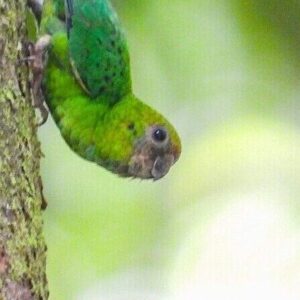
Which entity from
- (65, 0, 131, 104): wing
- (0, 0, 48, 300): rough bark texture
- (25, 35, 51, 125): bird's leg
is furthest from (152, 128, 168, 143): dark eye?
(0, 0, 48, 300): rough bark texture

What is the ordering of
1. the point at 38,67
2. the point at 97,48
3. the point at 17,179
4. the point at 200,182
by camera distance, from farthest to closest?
the point at 200,182
the point at 97,48
the point at 38,67
the point at 17,179

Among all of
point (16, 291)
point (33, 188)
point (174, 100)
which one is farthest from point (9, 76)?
point (174, 100)

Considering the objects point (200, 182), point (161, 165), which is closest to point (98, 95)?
point (161, 165)

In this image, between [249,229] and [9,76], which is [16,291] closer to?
[9,76]

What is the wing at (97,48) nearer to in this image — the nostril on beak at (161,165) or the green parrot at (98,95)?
the green parrot at (98,95)

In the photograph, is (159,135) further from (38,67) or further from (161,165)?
(38,67)

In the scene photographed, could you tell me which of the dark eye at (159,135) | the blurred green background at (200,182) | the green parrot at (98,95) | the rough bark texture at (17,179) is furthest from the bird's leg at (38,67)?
the blurred green background at (200,182)
